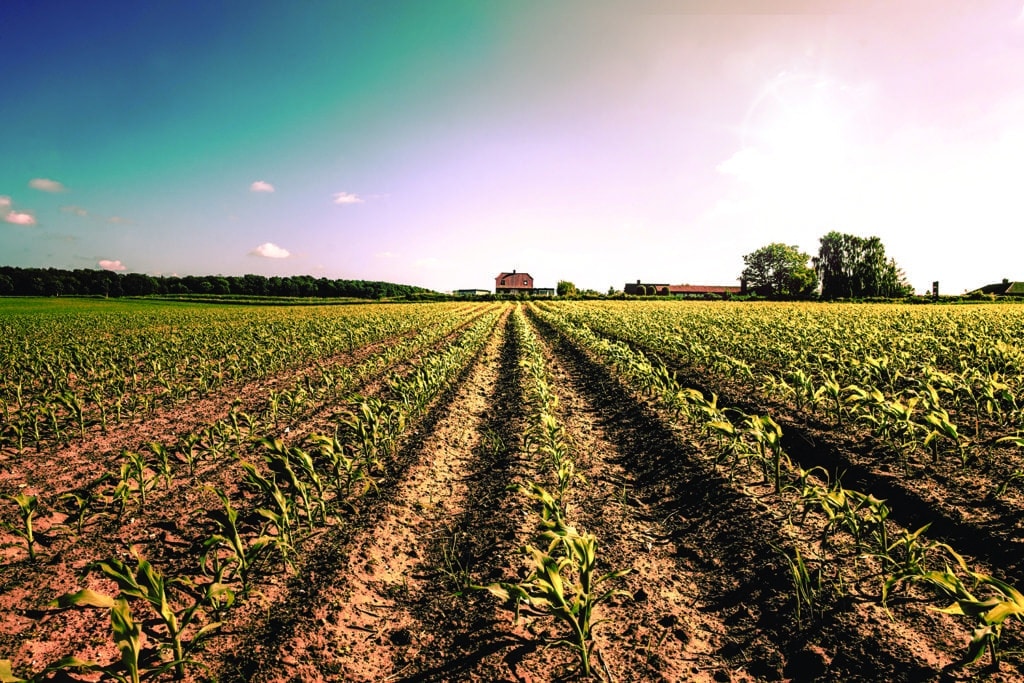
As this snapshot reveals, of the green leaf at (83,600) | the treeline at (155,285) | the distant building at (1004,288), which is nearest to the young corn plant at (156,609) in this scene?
the green leaf at (83,600)

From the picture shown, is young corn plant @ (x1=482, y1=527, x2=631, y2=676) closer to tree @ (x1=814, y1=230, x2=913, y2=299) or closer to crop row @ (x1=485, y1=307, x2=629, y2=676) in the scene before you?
crop row @ (x1=485, y1=307, x2=629, y2=676)

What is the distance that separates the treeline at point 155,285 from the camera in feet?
274

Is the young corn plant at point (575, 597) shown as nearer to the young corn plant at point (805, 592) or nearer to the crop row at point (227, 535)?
the young corn plant at point (805, 592)

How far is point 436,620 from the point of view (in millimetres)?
3338

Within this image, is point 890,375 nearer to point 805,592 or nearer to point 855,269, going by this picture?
point 805,592

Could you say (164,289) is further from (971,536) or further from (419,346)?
(971,536)

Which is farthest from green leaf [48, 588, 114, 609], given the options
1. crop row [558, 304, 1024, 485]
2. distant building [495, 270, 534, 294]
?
distant building [495, 270, 534, 294]

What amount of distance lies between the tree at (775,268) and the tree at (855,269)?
4.64 meters

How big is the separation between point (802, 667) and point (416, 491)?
13.1 ft

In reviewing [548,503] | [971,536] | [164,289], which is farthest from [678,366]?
[164,289]

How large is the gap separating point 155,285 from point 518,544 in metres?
121

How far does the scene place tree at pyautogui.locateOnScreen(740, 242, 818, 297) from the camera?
103000 millimetres

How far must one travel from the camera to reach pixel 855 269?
287 ft

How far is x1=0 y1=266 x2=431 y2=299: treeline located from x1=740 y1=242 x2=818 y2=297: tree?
81.6 meters
